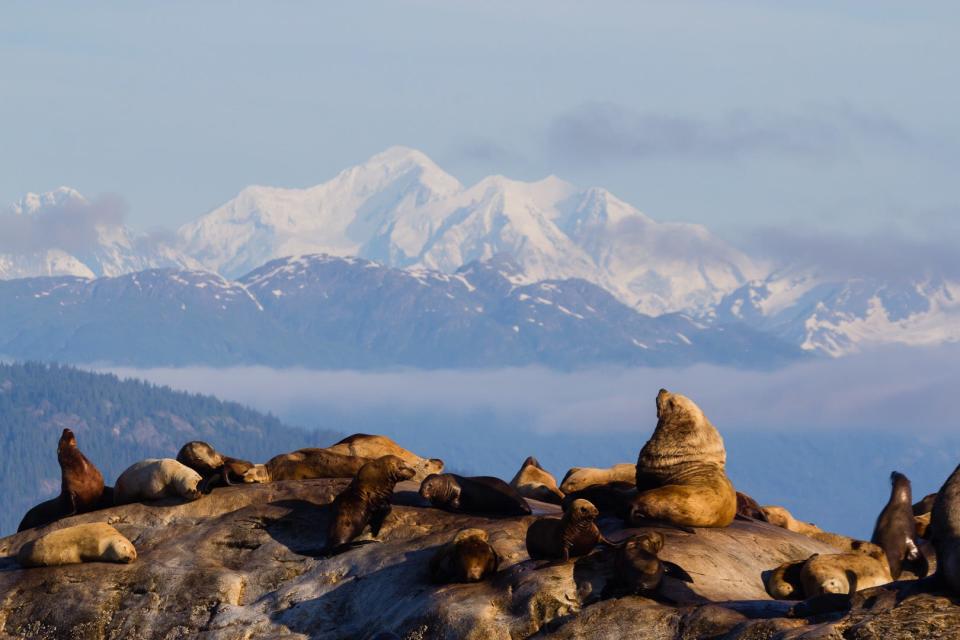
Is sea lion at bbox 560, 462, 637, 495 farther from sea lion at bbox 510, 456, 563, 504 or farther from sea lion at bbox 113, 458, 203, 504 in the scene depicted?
sea lion at bbox 113, 458, 203, 504

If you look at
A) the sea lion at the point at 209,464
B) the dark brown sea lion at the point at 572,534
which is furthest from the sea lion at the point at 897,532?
the sea lion at the point at 209,464

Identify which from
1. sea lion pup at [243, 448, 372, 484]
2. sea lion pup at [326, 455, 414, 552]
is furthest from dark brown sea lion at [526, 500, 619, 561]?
sea lion pup at [243, 448, 372, 484]

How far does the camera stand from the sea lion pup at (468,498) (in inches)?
965

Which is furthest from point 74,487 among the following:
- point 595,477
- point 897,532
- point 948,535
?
point 948,535

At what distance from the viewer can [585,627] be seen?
19062 millimetres

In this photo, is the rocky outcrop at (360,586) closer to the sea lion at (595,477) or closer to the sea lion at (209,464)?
the sea lion at (209,464)

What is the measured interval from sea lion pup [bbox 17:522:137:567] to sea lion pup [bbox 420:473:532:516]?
4.46 metres

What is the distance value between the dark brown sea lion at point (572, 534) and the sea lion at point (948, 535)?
185 inches

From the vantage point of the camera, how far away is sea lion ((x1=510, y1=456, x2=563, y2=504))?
2812cm

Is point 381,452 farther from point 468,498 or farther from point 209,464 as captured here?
point 468,498

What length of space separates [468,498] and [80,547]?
571 centimetres

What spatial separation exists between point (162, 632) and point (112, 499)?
492 cm

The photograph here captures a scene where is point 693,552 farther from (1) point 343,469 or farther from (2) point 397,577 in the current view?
(1) point 343,469

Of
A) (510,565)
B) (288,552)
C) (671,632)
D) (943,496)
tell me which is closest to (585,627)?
(671,632)
